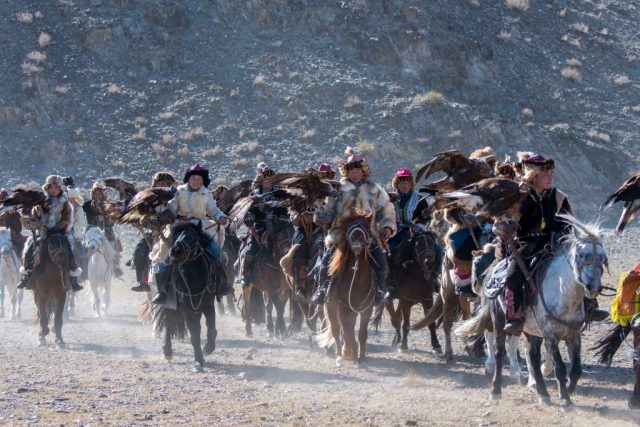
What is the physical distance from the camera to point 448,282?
13781mm

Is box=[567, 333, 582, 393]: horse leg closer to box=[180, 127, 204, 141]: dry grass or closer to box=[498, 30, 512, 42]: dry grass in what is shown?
box=[180, 127, 204, 141]: dry grass

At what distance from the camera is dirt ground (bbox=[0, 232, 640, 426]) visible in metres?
9.84

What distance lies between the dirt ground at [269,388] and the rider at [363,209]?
1.12 m

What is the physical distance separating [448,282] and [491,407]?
3595mm

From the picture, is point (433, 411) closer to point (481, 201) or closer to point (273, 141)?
point (481, 201)

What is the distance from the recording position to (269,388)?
456 inches

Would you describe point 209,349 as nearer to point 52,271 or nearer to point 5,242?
point 52,271

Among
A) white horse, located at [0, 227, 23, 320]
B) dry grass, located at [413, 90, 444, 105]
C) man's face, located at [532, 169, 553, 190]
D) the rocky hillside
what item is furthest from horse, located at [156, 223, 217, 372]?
dry grass, located at [413, 90, 444, 105]

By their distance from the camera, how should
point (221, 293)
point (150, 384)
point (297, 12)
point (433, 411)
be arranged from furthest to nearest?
point (297, 12)
point (221, 293)
point (150, 384)
point (433, 411)

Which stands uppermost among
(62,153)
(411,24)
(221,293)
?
(411,24)

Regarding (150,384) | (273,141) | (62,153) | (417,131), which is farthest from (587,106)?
(150,384)

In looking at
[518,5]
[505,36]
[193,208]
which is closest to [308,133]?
[505,36]

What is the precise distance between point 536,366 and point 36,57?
3456 cm

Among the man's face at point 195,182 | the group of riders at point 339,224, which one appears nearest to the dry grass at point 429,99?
the group of riders at point 339,224
